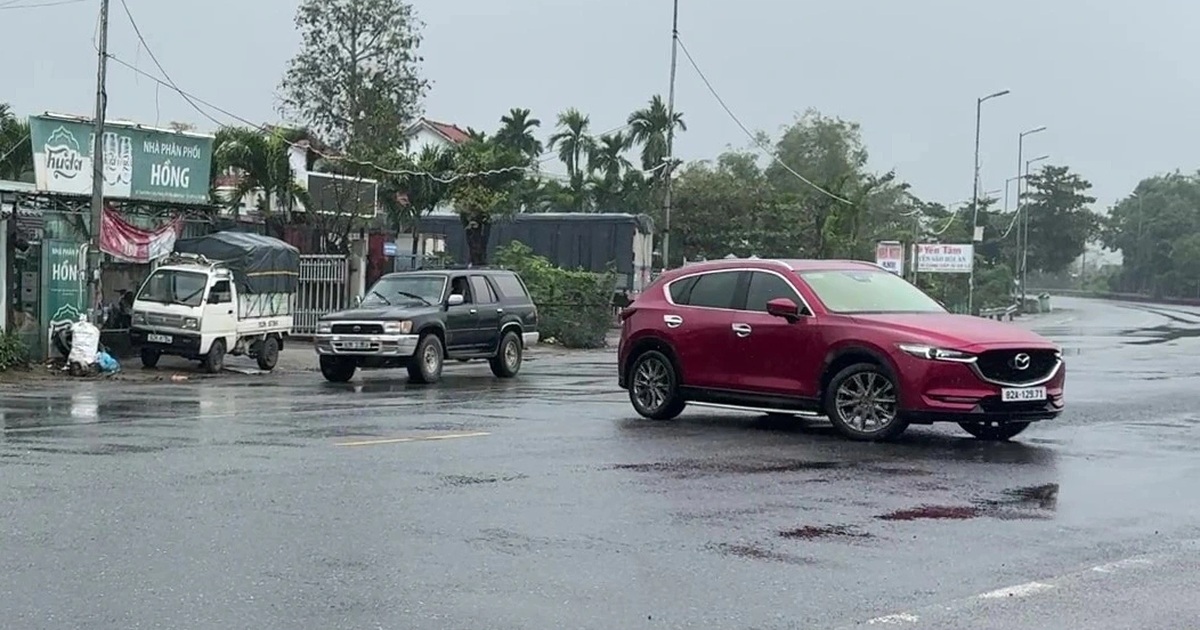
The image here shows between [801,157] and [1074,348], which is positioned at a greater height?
[801,157]

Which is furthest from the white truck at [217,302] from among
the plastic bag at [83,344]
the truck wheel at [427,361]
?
the truck wheel at [427,361]

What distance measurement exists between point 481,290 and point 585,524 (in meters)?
14.9

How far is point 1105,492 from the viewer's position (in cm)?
1018

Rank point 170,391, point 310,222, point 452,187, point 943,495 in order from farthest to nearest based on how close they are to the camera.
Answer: point 452,187, point 310,222, point 170,391, point 943,495

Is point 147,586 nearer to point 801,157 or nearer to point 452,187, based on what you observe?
point 452,187

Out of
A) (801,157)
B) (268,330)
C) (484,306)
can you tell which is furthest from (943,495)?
(801,157)

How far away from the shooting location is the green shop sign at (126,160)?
23.9 m

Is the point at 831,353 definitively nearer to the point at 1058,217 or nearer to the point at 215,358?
the point at 215,358

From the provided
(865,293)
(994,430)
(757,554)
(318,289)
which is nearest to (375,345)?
(865,293)

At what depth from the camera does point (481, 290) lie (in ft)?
76.4

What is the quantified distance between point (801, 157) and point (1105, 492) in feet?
264

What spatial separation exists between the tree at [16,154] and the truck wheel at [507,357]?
12.6 m

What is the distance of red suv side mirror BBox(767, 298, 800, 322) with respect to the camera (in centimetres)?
1340

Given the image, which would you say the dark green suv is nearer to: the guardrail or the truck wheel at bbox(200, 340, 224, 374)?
the truck wheel at bbox(200, 340, 224, 374)
